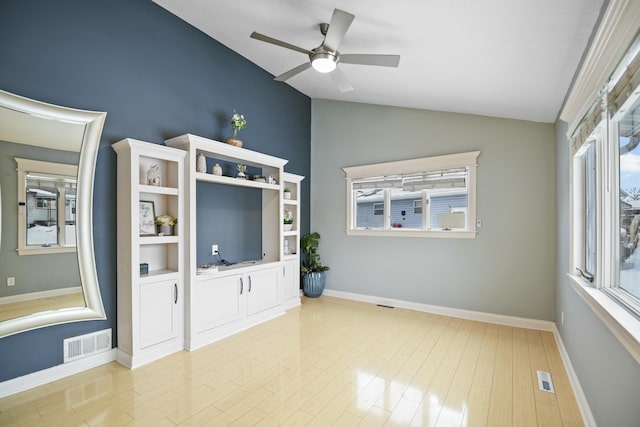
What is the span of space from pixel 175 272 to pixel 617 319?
11.1 ft

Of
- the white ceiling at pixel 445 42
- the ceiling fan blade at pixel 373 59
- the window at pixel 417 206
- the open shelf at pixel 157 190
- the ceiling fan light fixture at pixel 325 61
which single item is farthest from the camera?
the window at pixel 417 206

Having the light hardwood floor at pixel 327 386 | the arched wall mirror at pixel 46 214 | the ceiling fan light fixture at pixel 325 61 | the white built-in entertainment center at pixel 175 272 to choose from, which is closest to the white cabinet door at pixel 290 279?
the white built-in entertainment center at pixel 175 272

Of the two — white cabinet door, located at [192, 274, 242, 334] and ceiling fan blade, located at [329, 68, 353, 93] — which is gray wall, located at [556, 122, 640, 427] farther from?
white cabinet door, located at [192, 274, 242, 334]

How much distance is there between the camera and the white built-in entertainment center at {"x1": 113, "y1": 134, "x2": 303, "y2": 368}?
2.83 m

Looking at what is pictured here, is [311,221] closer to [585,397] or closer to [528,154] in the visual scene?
[528,154]

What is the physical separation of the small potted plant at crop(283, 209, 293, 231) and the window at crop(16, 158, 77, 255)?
2.60 metres

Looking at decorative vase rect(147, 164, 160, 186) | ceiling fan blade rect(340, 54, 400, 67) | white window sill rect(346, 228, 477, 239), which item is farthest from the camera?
white window sill rect(346, 228, 477, 239)

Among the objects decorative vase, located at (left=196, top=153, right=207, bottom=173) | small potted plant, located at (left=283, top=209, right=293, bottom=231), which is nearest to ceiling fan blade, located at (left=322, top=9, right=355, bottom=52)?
decorative vase, located at (left=196, top=153, right=207, bottom=173)

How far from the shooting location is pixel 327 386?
249cm

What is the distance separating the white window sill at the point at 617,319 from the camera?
48.2 inches

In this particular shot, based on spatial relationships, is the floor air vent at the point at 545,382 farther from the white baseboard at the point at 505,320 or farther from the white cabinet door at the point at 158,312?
the white cabinet door at the point at 158,312

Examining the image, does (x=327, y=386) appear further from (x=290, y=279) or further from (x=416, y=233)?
(x=416, y=233)

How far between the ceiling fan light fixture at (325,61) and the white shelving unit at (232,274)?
1423 millimetres

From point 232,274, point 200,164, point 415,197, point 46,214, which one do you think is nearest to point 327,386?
point 232,274
